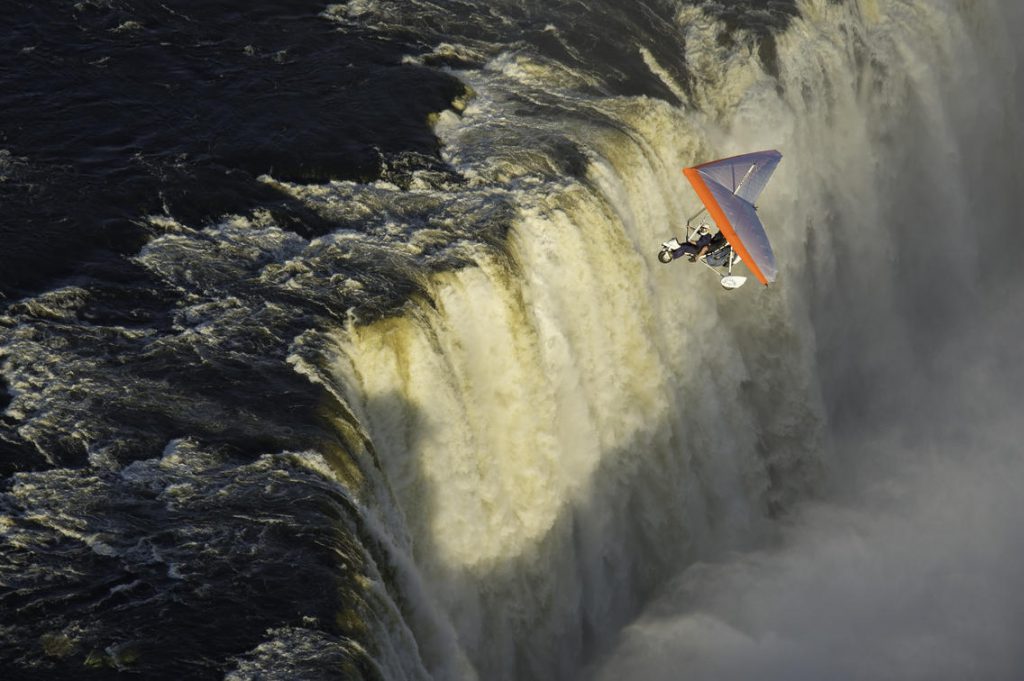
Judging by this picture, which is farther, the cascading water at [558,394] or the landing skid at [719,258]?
the landing skid at [719,258]

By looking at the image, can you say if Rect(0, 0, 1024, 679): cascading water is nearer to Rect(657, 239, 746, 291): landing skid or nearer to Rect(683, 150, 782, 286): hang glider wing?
Rect(657, 239, 746, 291): landing skid

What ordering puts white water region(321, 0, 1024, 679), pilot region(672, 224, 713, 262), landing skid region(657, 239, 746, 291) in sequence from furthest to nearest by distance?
A: 1. landing skid region(657, 239, 746, 291)
2. pilot region(672, 224, 713, 262)
3. white water region(321, 0, 1024, 679)

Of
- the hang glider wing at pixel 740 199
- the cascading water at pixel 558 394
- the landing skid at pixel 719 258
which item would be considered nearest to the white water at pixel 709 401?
the cascading water at pixel 558 394

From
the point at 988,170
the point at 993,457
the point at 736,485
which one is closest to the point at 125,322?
the point at 736,485

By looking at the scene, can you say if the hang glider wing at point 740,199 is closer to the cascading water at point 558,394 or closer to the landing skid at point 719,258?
the landing skid at point 719,258

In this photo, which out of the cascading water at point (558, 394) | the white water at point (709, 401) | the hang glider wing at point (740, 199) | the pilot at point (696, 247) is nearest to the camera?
the cascading water at point (558, 394)


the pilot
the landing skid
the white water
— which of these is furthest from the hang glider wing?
the white water

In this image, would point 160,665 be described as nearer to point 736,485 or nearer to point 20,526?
point 20,526
